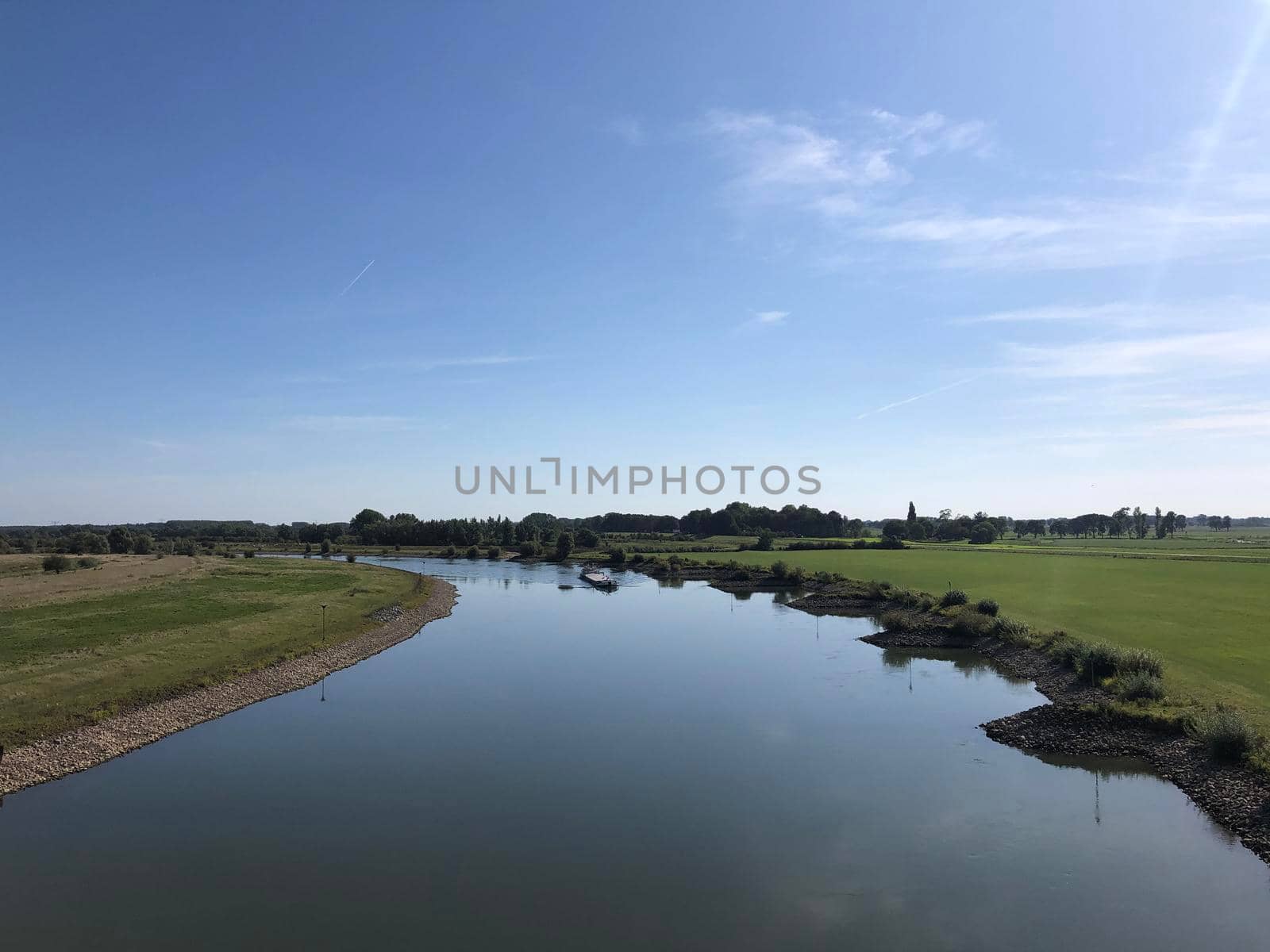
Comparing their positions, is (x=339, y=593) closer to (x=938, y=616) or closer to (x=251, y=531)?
(x=938, y=616)

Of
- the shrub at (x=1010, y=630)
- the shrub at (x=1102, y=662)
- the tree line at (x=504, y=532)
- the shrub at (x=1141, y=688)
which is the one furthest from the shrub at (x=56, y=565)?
the shrub at (x=1141, y=688)

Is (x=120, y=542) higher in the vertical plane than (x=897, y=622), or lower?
higher

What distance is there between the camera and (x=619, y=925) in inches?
529

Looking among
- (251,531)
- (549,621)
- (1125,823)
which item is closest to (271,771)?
(1125,823)

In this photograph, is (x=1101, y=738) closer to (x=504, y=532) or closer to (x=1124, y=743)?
(x=1124, y=743)

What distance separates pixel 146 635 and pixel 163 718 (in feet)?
43.5

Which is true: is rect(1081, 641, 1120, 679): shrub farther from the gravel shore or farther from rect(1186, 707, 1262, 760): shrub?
the gravel shore

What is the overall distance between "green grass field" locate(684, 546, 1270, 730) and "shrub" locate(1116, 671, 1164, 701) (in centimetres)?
53

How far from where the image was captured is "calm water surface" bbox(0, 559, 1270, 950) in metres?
13.4

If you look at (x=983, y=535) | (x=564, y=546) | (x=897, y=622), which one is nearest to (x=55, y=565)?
(x=564, y=546)

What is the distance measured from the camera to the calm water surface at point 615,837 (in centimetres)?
1343

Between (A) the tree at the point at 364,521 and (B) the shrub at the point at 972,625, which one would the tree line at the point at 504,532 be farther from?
(B) the shrub at the point at 972,625

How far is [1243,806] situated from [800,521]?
162158 mm

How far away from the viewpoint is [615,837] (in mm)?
17062
